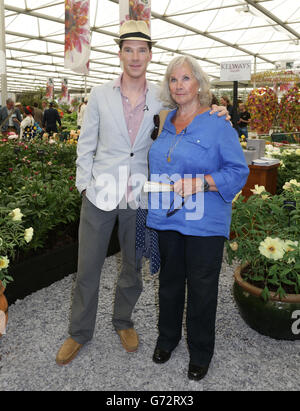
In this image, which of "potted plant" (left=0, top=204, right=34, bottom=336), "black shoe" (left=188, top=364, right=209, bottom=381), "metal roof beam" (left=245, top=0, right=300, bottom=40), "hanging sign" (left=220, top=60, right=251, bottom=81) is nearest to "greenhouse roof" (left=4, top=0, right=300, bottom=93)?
"metal roof beam" (left=245, top=0, right=300, bottom=40)

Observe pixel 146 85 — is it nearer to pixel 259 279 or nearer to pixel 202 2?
pixel 259 279

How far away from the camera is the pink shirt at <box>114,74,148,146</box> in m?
2.01

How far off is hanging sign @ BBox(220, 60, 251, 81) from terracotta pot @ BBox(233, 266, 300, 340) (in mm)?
2636

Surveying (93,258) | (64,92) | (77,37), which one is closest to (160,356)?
(93,258)

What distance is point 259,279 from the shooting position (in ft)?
7.63

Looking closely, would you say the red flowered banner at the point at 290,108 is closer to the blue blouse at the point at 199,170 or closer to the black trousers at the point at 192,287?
the blue blouse at the point at 199,170

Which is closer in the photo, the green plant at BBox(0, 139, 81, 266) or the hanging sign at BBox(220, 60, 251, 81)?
the green plant at BBox(0, 139, 81, 266)

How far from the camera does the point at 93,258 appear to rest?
6.90 feet

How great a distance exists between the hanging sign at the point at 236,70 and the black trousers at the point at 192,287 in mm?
2899

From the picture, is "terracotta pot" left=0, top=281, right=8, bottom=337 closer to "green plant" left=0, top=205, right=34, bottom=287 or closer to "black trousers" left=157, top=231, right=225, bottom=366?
"green plant" left=0, top=205, right=34, bottom=287

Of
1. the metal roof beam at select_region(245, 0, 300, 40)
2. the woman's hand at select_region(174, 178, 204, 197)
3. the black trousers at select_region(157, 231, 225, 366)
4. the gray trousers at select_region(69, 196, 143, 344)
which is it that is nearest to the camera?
the woman's hand at select_region(174, 178, 204, 197)

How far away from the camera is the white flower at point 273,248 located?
2.13m

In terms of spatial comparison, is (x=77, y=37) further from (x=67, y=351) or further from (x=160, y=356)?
(x=160, y=356)

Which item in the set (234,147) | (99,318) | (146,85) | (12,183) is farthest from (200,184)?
(12,183)
